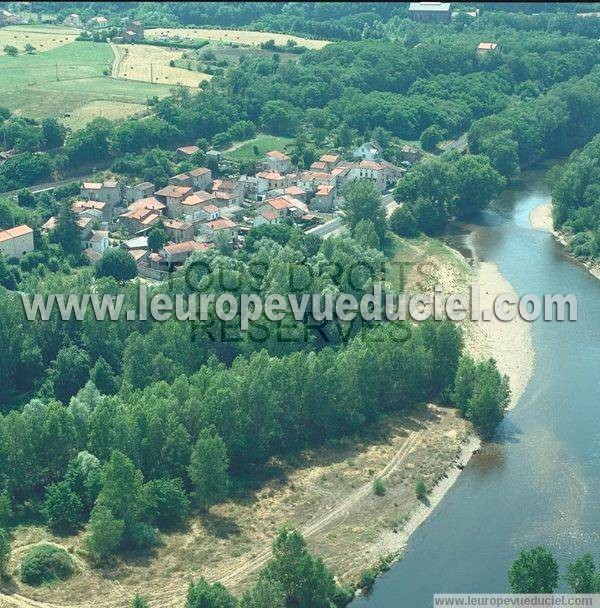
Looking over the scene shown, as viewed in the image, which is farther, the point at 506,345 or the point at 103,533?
the point at 506,345

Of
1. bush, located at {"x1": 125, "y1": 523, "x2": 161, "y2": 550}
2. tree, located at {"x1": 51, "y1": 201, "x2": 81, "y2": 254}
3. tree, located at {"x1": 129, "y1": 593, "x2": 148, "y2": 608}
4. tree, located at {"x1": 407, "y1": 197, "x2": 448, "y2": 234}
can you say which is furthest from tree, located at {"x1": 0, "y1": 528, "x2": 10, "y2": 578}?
tree, located at {"x1": 407, "y1": 197, "x2": 448, "y2": 234}

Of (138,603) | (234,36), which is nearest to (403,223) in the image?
(138,603)

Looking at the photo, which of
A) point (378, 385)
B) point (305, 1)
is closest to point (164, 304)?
point (378, 385)

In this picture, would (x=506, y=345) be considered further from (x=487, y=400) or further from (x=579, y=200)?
(x=579, y=200)

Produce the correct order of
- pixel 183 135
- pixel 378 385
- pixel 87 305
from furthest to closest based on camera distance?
pixel 183 135 → pixel 87 305 → pixel 378 385

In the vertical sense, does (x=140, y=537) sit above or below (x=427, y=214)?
below

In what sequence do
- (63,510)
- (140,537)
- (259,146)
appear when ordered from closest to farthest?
(140,537) < (63,510) < (259,146)

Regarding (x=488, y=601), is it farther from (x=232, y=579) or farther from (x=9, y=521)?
(x=9, y=521)
